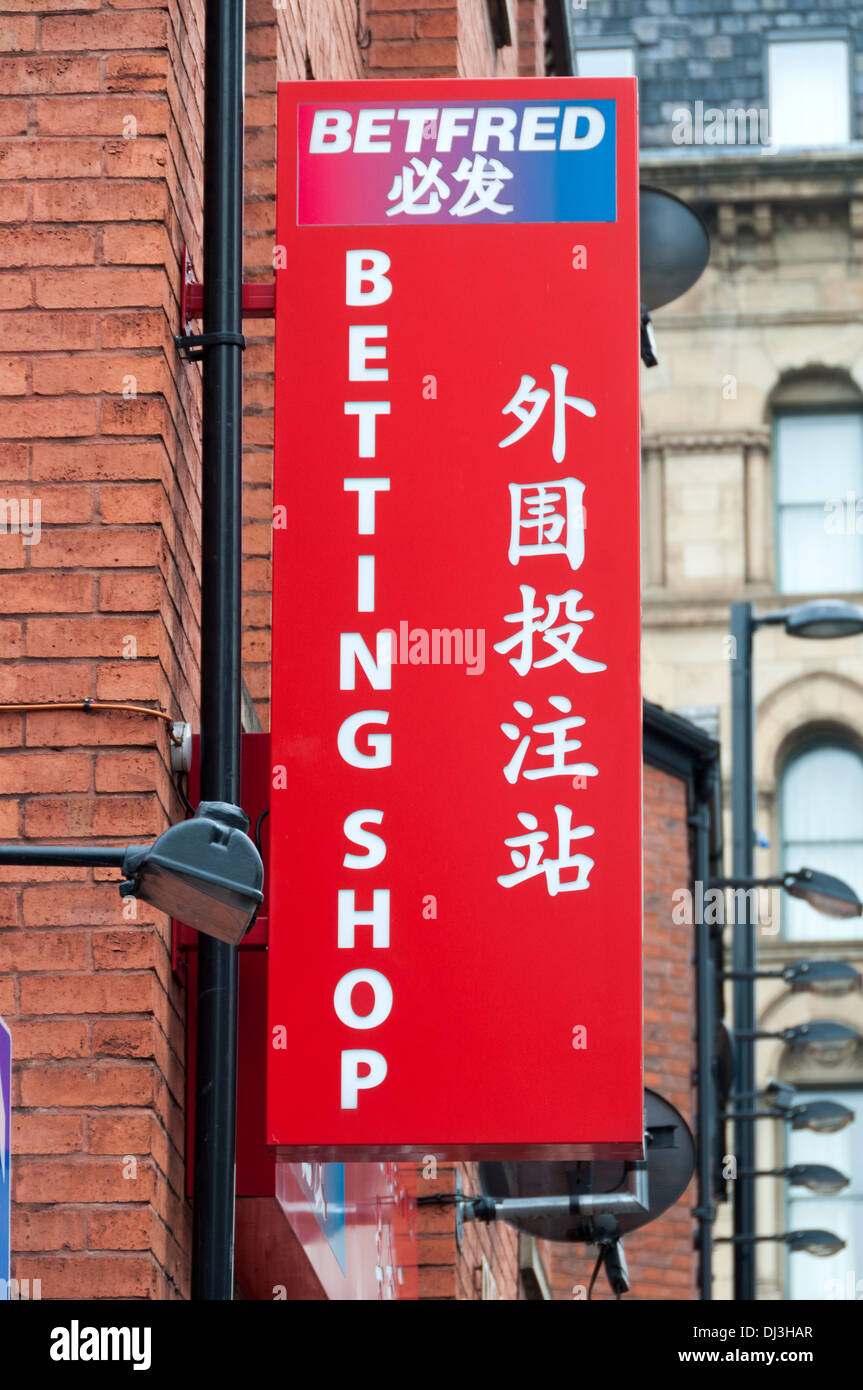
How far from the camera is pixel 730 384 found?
3000 cm

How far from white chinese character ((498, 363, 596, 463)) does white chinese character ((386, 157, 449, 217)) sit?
52 cm

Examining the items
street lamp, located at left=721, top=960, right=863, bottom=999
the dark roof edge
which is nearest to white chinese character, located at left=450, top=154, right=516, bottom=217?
street lamp, located at left=721, top=960, right=863, bottom=999

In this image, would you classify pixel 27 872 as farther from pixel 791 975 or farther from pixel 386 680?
pixel 791 975

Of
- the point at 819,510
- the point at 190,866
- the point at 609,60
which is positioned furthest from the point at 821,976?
the point at 609,60

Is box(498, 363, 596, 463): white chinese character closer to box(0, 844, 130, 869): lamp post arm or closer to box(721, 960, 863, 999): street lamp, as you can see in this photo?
box(0, 844, 130, 869): lamp post arm

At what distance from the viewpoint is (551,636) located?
5.59 metres

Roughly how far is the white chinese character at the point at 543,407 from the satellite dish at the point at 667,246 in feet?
13.8

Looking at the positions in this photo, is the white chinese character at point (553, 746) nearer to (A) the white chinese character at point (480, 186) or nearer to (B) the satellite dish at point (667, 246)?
(A) the white chinese character at point (480, 186)

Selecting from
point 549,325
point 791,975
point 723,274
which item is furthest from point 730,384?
point 549,325

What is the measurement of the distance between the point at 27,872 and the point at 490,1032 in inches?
41.7

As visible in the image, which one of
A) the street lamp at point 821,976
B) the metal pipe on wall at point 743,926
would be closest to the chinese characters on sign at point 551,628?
the metal pipe on wall at point 743,926

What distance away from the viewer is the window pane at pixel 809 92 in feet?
113

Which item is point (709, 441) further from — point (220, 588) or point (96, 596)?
point (96, 596)

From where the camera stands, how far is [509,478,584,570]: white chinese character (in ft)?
18.6
